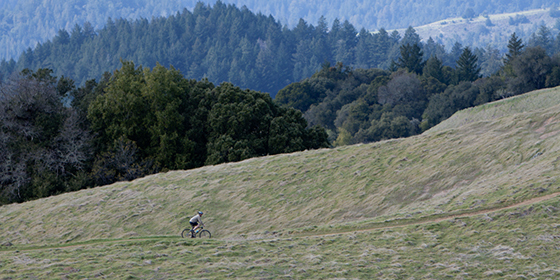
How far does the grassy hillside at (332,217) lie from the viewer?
1193 centimetres

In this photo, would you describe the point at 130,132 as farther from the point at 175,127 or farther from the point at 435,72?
the point at 435,72

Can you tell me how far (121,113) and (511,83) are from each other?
7152 cm

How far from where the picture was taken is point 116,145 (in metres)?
38.1

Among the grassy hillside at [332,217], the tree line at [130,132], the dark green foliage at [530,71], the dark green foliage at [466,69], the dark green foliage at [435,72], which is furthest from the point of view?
the dark green foliage at [435,72]

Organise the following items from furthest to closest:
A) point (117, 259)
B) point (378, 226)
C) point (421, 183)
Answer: point (421, 183)
point (378, 226)
point (117, 259)

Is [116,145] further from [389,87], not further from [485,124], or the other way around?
[389,87]

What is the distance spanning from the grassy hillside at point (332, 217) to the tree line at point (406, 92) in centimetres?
7266

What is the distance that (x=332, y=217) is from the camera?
18750 mm

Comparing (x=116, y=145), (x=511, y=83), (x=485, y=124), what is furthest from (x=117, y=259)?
(x=511, y=83)

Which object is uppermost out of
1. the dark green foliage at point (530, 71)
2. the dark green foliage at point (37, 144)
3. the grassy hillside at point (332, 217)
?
the dark green foliage at point (530, 71)

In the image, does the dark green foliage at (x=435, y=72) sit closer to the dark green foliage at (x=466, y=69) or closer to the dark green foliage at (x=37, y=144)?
the dark green foliage at (x=466, y=69)

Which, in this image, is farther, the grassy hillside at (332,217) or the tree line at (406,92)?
the tree line at (406,92)

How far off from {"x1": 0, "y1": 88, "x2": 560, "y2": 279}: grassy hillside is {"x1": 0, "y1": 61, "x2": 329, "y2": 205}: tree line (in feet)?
37.0

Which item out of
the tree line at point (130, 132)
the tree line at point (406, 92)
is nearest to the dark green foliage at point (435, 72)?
the tree line at point (406, 92)
